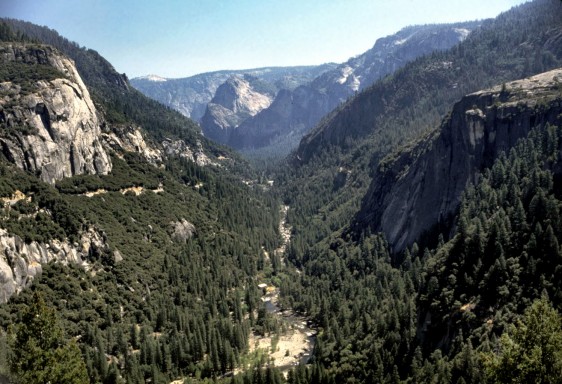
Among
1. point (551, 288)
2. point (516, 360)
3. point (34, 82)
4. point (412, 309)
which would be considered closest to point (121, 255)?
point (34, 82)

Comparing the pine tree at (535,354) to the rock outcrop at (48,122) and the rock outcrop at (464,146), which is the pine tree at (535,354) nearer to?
the rock outcrop at (464,146)

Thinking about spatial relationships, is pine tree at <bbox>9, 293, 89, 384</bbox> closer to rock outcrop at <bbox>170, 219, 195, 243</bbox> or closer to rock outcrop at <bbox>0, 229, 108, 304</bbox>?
rock outcrop at <bbox>0, 229, 108, 304</bbox>

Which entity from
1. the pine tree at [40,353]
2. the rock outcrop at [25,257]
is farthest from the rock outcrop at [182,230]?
the pine tree at [40,353]

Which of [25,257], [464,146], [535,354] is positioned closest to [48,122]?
[25,257]

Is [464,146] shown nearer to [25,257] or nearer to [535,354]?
[25,257]

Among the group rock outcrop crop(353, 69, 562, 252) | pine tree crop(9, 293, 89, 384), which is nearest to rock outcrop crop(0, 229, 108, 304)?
pine tree crop(9, 293, 89, 384)

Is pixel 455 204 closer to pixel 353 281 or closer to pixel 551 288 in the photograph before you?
pixel 353 281

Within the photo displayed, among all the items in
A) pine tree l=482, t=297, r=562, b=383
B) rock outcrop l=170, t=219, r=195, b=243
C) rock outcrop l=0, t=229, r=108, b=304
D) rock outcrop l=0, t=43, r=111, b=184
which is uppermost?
rock outcrop l=0, t=43, r=111, b=184
